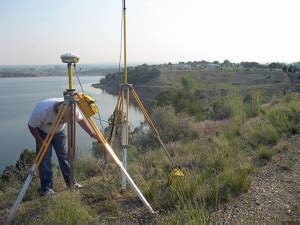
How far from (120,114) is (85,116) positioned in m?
0.66

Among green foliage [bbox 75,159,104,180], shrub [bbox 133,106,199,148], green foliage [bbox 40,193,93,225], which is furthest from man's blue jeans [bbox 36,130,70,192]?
shrub [bbox 133,106,199,148]

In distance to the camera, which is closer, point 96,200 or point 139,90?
point 96,200

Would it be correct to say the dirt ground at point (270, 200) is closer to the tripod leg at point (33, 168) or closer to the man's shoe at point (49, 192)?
the tripod leg at point (33, 168)

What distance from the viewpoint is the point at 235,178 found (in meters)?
3.26

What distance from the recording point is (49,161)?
3.72 metres

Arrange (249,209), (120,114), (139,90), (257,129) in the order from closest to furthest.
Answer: (249,209) → (120,114) → (257,129) → (139,90)

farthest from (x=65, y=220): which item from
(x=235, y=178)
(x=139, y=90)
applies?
(x=139, y=90)

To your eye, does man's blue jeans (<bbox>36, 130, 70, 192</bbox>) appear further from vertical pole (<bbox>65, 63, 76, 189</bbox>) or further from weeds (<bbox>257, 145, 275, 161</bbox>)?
weeds (<bbox>257, 145, 275, 161</bbox>)

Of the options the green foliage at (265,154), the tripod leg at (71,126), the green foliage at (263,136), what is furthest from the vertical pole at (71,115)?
the green foliage at (263,136)

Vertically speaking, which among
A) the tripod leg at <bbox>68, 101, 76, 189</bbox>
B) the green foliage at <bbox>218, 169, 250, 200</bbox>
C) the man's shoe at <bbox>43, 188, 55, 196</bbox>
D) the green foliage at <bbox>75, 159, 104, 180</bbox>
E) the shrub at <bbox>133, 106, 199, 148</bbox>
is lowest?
the shrub at <bbox>133, 106, 199, 148</bbox>

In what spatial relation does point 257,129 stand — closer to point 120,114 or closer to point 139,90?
point 120,114

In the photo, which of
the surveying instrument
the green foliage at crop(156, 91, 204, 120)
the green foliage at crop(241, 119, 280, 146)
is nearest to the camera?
the surveying instrument

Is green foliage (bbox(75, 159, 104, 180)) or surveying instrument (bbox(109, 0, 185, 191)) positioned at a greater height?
surveying instrument (bbox(109, 0, 185, 191))

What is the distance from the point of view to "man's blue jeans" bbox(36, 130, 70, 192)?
12.1 ft
